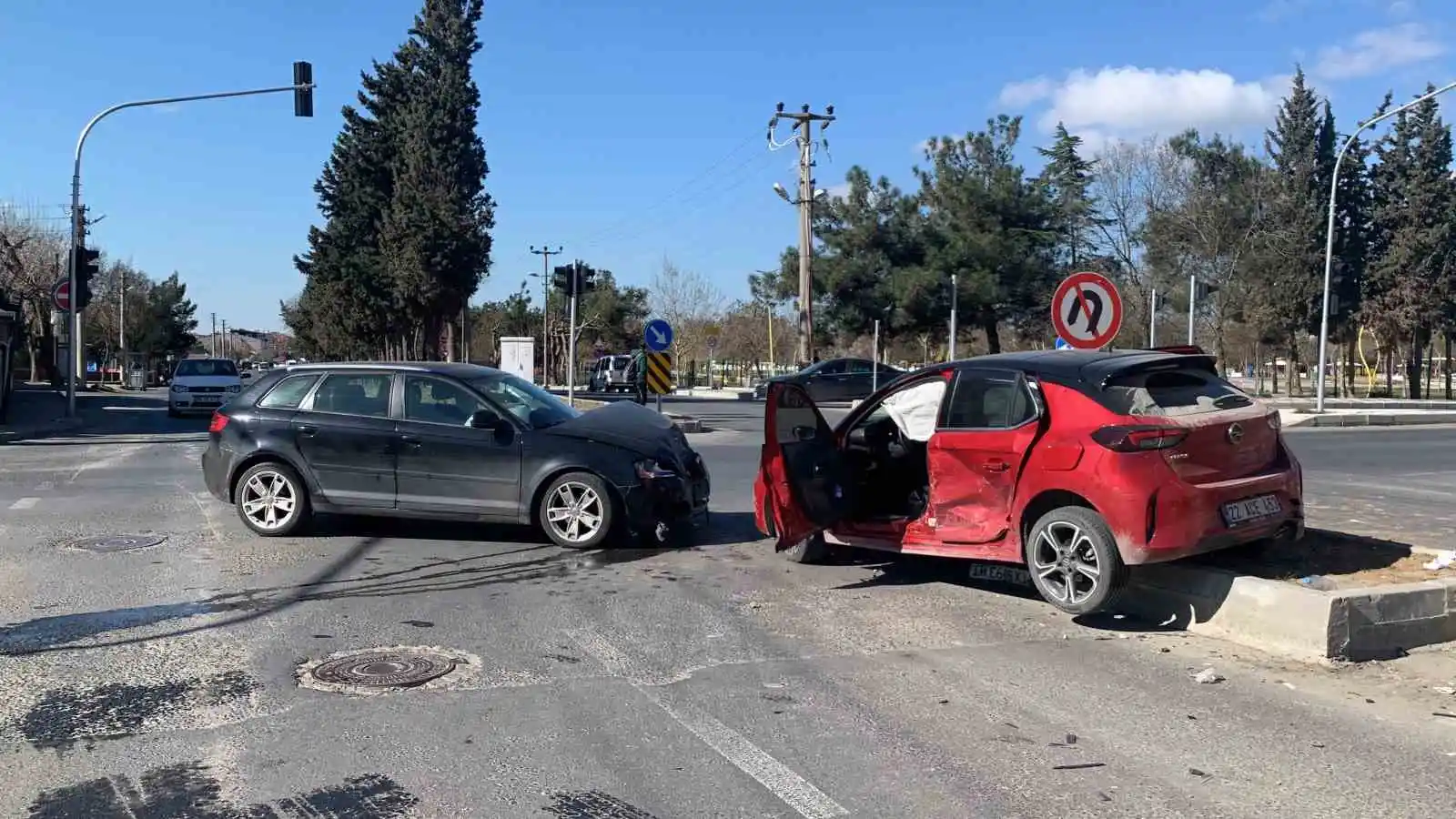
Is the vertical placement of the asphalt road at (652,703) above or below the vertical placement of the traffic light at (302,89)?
below

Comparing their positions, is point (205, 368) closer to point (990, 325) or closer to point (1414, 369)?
point (990, 325)

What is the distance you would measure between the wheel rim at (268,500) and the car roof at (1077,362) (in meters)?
5.65

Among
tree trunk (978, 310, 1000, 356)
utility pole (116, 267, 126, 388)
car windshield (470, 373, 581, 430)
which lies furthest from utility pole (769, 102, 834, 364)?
utility pole (116, 267, 126, 388)

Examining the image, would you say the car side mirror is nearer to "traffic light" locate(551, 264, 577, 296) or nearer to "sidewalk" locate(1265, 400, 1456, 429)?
"traffic light" locate(551, 264, 577, 296)

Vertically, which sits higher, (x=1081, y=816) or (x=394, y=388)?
(x=394, y=388)

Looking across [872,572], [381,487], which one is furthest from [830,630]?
[381,487]

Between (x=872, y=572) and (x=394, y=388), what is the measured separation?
4359 mm

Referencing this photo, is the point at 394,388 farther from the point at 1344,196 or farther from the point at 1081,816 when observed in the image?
the point at 1344,196

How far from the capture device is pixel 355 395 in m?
9.56

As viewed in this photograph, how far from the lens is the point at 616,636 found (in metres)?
6.41

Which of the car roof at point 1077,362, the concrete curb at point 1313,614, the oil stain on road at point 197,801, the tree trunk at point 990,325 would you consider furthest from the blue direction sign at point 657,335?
the tree trunk at point 990,325

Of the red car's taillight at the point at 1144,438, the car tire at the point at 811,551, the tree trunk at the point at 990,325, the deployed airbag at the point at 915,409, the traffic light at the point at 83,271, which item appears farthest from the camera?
the tree trunk at the point at 990,325

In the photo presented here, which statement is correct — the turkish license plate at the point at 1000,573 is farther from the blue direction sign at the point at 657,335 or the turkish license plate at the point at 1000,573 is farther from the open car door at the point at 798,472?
the blue direction sign at the point at 657,335

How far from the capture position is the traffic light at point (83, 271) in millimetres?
25344
